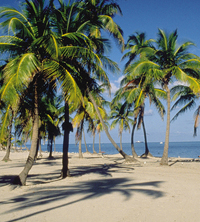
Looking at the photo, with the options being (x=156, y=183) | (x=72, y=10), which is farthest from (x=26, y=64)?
(x=156, y=183)

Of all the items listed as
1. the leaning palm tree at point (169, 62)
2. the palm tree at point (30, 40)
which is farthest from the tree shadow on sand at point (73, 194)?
the leaning palm tree at point (169, 62)

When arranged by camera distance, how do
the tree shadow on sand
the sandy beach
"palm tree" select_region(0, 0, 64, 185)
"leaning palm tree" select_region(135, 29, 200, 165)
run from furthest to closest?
"leaning palm tree" select_region(135, 29, 200, 165) → "palm tree" select_region(0, 0, 64, 185) → the tree shadow on sand → the sandy beach

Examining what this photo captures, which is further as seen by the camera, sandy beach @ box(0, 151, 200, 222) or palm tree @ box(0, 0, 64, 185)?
palm tree @ box(0, 0, 64, 185)

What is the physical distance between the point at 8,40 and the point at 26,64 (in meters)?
1.85

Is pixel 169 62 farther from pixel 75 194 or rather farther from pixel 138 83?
pixel 75 194

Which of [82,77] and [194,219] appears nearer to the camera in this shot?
[194,219]

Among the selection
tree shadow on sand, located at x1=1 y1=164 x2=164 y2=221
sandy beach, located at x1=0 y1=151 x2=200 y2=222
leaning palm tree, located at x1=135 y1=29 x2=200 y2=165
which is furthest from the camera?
leaning palm tree, located at x1=135 y1=29 x2=200 y2=165

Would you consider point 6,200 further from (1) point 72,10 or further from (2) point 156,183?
(1) point 72,10

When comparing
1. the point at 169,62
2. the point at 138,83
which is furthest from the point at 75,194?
the point at 138,83

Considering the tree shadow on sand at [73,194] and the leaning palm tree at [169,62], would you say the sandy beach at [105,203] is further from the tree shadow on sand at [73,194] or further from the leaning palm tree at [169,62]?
the leaning palm tree at [169,62]

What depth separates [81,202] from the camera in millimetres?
5770

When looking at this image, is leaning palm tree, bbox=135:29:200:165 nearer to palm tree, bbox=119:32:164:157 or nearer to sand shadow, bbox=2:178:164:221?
palm tree, bbox=119:32:164:157

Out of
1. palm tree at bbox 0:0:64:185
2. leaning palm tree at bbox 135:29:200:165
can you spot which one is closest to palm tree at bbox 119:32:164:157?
leaning palm tree at bbox 135:29:200:165

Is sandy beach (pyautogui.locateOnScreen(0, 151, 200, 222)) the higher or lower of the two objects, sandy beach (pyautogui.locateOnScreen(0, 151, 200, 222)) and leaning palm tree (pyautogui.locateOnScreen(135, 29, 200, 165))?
the lower
